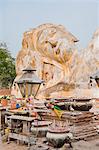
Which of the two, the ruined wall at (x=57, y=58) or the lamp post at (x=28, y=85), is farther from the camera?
the ruined wall at (x=57, y=58)

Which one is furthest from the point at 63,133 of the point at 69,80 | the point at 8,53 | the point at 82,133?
the point at 8,53

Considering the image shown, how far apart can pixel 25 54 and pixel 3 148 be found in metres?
12.7

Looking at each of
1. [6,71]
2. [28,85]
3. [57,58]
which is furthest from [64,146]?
[6,71]

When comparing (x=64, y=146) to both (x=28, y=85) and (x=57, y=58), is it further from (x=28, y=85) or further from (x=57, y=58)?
(x=57, y=58)

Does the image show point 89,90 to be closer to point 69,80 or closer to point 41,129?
point 69,80

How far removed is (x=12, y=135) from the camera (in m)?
6.02

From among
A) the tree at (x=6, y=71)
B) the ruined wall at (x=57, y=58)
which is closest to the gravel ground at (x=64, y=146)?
the ruined wall at (x=57, y=58)

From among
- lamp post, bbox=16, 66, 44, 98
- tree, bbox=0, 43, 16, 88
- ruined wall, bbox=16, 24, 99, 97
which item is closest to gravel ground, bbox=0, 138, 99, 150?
lamp post, bbox=16, 66, 44, 98

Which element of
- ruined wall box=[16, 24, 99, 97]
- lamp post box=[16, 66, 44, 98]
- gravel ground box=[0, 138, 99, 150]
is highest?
ruined wall box=[16, 24, 99, 97]

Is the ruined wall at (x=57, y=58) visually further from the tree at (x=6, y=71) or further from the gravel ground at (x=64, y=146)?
the gravel ground at (x=64, y=146)

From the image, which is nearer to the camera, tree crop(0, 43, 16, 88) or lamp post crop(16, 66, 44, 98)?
lamp post crop(16, 66, 44, 98)

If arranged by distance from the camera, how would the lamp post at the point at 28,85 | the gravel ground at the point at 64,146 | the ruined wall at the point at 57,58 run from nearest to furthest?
the lamp post at the point at 28,85 → the gravel ground at the point at 64,146 → the ruined wall at the point at 57,58

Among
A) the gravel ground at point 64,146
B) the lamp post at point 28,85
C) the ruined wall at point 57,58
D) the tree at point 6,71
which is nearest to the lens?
the lamp post at point 28,85

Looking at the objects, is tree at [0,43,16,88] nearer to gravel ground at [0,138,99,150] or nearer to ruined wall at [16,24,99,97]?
ruined wall at [16,24,99,97]
